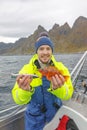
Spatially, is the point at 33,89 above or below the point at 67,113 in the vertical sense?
above

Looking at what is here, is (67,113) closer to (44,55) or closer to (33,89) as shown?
(33,89)

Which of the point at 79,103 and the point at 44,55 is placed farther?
the point at 79,103

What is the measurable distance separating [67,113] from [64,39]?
169 meters

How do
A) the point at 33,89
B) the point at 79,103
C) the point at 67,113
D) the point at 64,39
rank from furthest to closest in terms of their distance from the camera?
the point at 64,39 < the point at 79,103 < the point at 67,113 < the point at 33,89

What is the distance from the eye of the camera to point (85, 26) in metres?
174

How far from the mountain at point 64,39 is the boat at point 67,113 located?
150m

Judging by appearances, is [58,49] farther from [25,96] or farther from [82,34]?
[25,96]

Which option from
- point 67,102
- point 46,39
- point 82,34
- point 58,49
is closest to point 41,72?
point 46,39

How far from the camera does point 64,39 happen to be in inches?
6777

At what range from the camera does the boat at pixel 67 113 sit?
3860 mm

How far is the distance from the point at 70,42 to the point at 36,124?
16524 centimetres

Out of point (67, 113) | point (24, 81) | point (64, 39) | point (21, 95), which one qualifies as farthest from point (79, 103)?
point (64, 39)

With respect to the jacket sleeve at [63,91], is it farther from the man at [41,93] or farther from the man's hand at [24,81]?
the man's hand at [24,81]

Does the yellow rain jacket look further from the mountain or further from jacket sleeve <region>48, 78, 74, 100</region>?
the mountain
